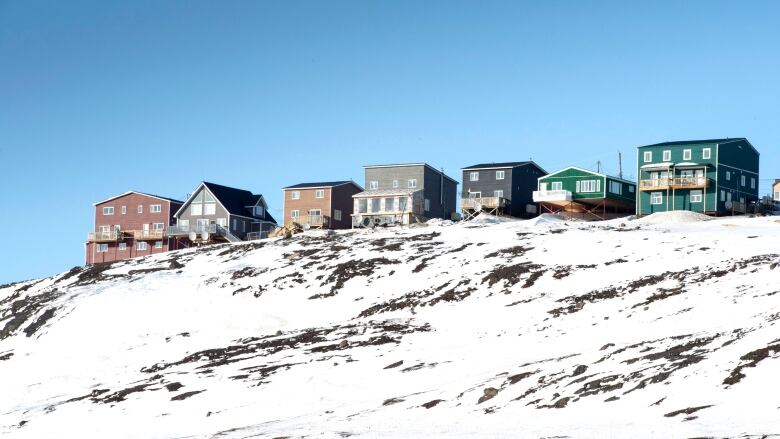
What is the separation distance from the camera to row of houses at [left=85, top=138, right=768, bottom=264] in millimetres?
91250

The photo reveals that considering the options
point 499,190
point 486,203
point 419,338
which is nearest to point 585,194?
point 499,190

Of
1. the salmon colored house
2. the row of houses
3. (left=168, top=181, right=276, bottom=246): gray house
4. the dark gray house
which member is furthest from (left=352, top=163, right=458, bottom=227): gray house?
(left=168, top=181, right=276, bottom=246): gray house

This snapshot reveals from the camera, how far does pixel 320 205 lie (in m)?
104

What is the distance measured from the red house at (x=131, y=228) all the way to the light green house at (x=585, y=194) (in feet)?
147

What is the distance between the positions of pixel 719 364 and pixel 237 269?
48.5m

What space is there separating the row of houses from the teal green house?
99 mm

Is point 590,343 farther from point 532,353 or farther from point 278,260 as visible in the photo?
point 278,260

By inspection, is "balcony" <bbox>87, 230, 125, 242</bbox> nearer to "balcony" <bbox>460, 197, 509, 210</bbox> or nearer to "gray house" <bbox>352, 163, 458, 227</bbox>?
"gray house" <bbox>352, 163, 458, 227</bbox>

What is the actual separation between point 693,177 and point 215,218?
52.9 m

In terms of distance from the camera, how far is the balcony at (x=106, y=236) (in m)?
111

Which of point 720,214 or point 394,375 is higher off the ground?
point 720,214

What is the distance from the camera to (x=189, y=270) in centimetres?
7062

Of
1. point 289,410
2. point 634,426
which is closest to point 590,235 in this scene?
point 289,410

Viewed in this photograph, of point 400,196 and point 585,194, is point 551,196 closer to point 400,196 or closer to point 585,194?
point 585,194
